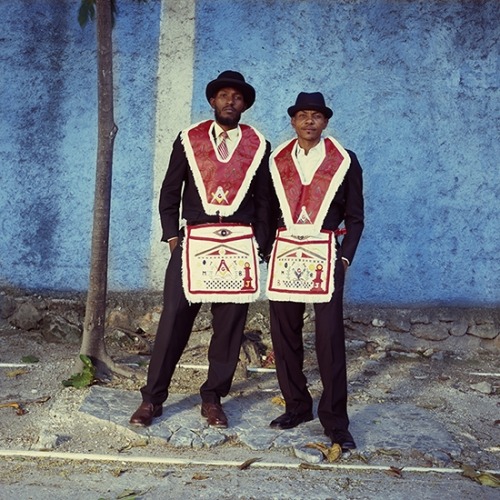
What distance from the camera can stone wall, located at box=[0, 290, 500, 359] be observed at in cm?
654

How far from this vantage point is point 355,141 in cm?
653

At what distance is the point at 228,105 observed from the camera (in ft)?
15.3

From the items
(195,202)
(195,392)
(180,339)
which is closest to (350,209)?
(195,202)

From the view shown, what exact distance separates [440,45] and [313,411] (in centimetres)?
307

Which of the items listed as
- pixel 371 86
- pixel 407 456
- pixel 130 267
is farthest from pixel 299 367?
pixel 371 86

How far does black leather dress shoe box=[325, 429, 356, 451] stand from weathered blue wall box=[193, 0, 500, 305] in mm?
2173

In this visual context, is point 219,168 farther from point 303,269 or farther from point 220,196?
point 303,269

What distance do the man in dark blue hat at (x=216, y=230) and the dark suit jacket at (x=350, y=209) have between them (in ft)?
1.26

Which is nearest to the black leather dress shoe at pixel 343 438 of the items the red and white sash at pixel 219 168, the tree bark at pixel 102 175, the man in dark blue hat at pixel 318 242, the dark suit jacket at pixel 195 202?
the man in dark blue hat at pixel 318 242

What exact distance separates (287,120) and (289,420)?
8.61 feet

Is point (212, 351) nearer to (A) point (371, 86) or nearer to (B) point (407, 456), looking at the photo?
(B) point (407, 456)

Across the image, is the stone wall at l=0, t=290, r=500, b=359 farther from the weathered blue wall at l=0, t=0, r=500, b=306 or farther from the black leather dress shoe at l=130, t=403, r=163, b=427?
the black leather dress shoe at l=130, t=403, r=163, b=427

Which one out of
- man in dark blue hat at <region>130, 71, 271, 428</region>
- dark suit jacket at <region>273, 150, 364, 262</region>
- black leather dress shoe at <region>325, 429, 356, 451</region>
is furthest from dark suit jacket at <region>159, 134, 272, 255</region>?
black leather dress shoe at <region>325, 429, 356, 451</region>

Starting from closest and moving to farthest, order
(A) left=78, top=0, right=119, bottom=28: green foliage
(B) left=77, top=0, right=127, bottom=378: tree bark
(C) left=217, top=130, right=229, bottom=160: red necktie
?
1. (C) left=217, top=130, right=229, bottom=160: red necktie
2. (B) left=77, top=0, right=127, bottom=378: tree bark
3. (A) left=78, top=0, right=119, bottom=28: green foliage
